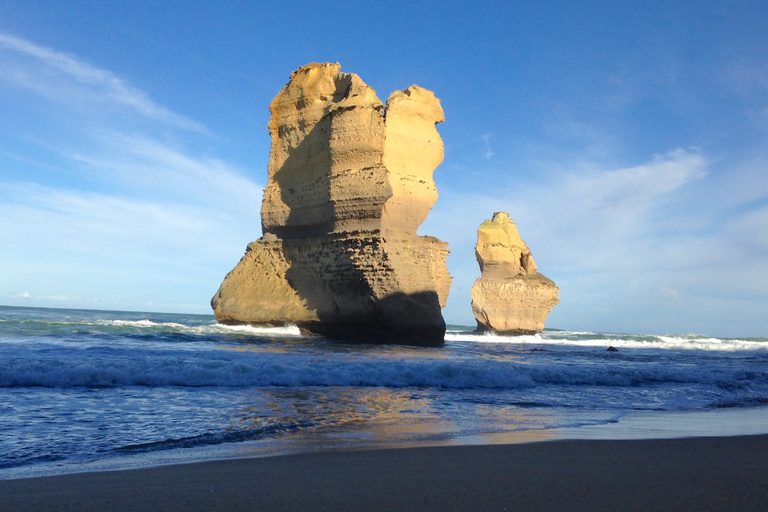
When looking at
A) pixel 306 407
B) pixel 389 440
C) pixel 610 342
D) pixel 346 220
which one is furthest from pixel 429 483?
pixel 610 342

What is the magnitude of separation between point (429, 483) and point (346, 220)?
2040 centimetres

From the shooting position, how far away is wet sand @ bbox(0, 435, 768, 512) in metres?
2.46

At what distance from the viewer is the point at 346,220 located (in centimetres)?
2302

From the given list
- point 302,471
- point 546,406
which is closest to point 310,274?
point 546,406

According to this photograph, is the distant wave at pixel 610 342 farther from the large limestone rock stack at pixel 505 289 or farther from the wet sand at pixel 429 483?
the wet sand at pixel 429 483

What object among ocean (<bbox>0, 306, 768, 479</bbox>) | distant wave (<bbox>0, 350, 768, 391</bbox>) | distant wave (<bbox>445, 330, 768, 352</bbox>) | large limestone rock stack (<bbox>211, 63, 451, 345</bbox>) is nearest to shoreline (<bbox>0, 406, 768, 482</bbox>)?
ocean (<bbox>0, 306, 768, 479</bbox>)

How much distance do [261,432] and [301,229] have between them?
856 inches

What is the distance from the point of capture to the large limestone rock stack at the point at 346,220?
2173cm

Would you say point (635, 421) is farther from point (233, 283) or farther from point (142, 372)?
point (233, 283)

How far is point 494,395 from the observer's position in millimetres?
8227

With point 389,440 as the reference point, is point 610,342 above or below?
above

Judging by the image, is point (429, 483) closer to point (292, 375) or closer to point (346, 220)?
point (292, 375)

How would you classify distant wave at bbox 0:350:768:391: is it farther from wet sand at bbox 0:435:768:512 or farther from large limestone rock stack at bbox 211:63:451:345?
large limestone rock stack at bbox 211:63:451:345

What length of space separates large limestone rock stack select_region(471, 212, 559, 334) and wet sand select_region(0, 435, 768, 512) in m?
36.3
